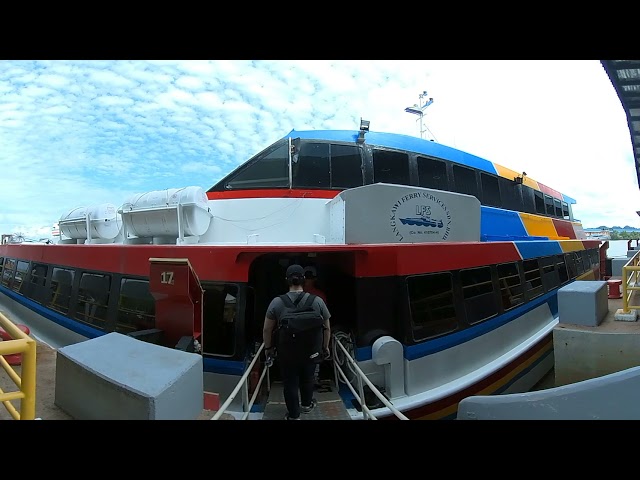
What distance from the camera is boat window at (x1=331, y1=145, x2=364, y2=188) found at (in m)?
4.88

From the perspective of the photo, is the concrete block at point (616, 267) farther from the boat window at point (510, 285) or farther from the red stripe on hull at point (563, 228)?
the boat window at point (510, 285)

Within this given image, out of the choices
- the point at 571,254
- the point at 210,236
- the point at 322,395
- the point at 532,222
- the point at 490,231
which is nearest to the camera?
the point at 322,395

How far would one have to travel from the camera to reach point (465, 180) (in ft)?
20.4

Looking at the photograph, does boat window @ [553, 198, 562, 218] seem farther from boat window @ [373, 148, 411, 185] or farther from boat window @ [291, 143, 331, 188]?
boat window @ [291, 143, 331, 188]

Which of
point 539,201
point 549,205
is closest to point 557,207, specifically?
point 549,205

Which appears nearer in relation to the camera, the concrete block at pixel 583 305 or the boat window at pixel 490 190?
the concrete block at pixel 583 305

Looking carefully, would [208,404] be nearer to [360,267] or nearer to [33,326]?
[360,267]

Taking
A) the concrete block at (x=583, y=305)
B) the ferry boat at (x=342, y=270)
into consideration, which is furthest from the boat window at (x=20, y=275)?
the concrete block at (x=583, y=305)

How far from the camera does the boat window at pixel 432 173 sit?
18.3 feet

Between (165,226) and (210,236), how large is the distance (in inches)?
23.6

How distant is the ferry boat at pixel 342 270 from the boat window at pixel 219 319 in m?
0.01

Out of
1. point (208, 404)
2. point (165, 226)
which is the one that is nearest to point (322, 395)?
point (208, 404)

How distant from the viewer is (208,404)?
278 cm

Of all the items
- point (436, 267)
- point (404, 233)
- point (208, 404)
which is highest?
point (404, 233)
